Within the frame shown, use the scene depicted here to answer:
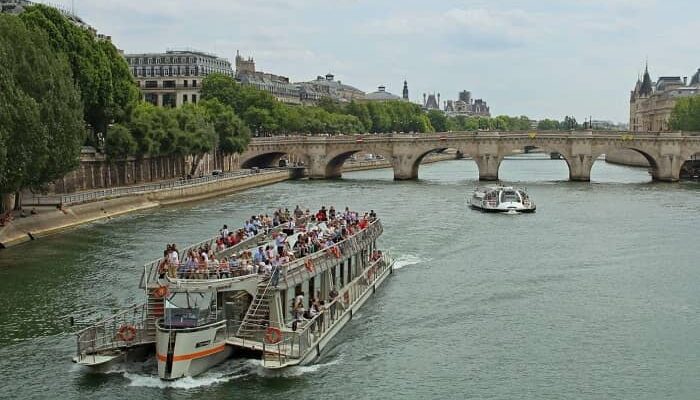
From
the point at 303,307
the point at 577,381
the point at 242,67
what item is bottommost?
the point at 577,381

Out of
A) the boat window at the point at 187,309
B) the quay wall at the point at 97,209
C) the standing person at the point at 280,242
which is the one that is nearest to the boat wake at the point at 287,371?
the boat window at the point at 187,309

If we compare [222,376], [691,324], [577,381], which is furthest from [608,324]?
[222,376]

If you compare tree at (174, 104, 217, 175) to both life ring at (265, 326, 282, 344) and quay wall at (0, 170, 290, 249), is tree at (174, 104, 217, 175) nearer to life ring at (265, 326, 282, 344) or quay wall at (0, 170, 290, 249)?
quay wall at (0, 170, 290, 249)

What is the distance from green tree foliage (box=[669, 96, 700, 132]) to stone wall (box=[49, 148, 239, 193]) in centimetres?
7042

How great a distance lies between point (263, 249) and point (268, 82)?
5888 inches

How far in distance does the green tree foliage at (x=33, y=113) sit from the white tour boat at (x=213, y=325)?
20400 mm

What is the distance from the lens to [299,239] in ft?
104

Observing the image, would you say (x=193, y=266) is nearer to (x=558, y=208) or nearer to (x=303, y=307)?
(x=303, y=307)

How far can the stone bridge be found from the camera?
9956cm

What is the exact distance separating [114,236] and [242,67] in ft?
430

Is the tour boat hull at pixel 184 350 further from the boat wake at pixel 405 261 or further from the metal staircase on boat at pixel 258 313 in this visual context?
the boat wake at pixel 405 261

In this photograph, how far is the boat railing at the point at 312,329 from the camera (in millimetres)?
25891

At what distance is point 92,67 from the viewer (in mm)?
67312

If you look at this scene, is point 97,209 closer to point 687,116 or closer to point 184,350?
point 184,350
